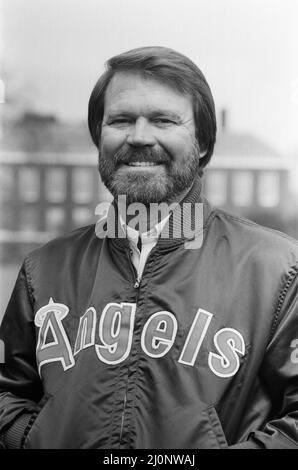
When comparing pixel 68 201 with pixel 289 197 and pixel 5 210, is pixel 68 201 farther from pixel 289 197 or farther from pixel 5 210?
pixel 289 197

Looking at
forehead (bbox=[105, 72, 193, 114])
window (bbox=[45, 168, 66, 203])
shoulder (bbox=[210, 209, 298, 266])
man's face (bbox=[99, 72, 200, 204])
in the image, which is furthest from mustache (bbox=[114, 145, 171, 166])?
window (bbox=[45, 168, 66, 203])

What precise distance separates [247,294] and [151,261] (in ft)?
0.82

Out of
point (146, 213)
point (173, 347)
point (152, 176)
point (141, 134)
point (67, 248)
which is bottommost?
point (173, 347)

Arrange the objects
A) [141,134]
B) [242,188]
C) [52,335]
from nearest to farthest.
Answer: [141,134] → [52,335] → [242,188]

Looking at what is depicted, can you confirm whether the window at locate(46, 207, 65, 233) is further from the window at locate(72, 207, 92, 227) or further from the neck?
the neck

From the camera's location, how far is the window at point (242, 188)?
1867 millimetres

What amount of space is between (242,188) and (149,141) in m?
0.38

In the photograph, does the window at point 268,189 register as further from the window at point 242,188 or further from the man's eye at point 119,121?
the man's eye at point 119,121

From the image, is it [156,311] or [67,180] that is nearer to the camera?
[156,311]

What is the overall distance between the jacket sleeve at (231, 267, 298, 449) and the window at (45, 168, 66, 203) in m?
0.74

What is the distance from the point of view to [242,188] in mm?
1871

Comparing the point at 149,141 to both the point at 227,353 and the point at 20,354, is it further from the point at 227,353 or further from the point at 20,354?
the point at 20,354

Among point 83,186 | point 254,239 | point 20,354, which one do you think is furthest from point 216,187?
point 20,354

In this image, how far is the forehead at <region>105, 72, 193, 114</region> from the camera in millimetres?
1646
